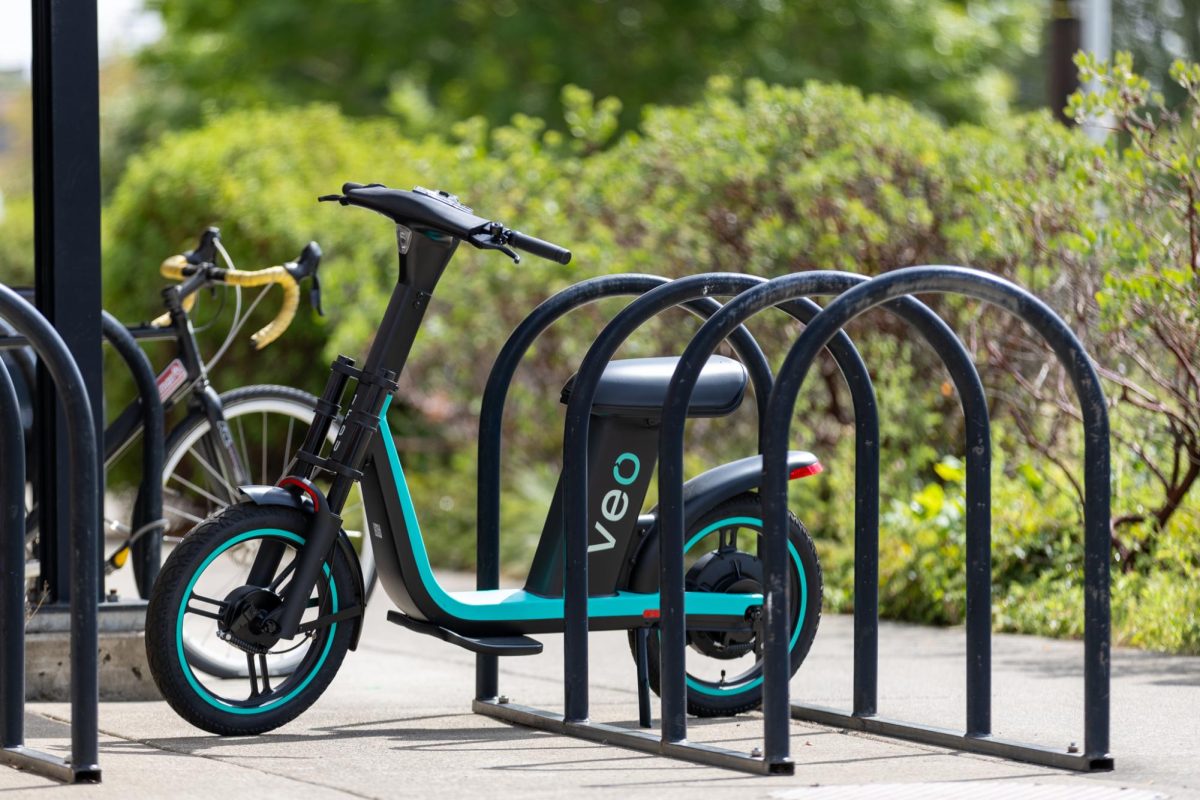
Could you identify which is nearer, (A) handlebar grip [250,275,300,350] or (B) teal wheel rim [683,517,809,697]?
(B) teal wheel rim [683,517,809,697]

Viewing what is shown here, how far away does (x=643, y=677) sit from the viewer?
469 centimetres

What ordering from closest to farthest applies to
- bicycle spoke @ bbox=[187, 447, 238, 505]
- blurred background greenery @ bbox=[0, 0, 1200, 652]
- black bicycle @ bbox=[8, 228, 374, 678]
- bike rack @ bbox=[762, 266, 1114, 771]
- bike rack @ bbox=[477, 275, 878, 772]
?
bike rack @ bbox=[762, 266, 1114, 771]
bike rack @ bbox=[477, 275, 878, 772]
black bicycle @ bbox=[8, 228, 374, 678]
bicycle spoke @ bbox=[187, 447, 238, 505]
blurred background greenery @ bbox=[0, 0, 1200, 652]

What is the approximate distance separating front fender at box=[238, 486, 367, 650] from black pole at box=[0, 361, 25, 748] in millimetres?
623

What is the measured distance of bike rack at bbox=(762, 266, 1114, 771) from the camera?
3.94 meters

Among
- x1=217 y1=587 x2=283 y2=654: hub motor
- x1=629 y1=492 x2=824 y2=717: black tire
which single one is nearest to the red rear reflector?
x1=629 y1=492 x2=824 y2=717: black tire

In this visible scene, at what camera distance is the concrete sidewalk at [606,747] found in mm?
3967

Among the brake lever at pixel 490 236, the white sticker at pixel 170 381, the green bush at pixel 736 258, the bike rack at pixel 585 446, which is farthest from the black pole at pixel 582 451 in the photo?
the green bush at pixel 736 258

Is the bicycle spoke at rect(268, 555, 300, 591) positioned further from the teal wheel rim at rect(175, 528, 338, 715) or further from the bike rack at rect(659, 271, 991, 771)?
the bike rack at rect(659, 271, 991, 771)

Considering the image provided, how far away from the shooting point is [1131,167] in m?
6.61

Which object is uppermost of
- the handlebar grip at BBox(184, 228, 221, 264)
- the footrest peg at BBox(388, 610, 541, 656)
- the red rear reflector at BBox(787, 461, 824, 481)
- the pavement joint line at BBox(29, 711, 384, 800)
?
the handlebar grip at BBox(184, 228, 221, 264)

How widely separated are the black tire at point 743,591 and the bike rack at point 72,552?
5.09ft

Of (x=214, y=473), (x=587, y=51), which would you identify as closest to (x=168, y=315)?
(x=214, y=473)

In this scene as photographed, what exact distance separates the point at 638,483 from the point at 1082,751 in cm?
133

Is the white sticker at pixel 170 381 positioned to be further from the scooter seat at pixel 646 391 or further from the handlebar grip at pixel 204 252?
the scooter seat at pixel 646 391
